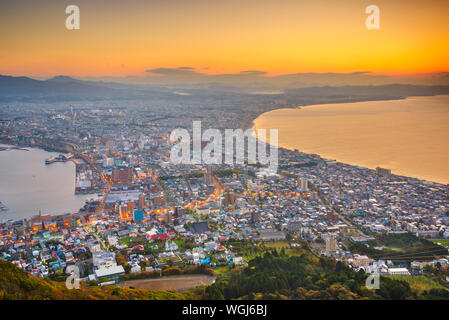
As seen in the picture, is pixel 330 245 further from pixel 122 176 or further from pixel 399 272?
pixel 122 176

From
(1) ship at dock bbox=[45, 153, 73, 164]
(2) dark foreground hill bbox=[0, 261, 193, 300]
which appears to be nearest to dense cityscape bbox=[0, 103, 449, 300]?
(1) ship at dock bbox=[45, 153, 73, 164]

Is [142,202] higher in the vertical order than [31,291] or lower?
lower

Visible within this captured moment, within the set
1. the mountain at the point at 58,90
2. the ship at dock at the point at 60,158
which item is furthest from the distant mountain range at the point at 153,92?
the ship at dock at the point at 60,158

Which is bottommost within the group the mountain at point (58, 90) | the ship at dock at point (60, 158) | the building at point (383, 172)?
the building at point (383, 172)

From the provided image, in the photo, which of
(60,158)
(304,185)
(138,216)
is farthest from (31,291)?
(60,158)

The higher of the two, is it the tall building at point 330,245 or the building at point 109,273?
the tall building at point 330,245

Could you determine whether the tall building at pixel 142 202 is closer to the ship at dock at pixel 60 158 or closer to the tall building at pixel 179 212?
the tall building at pixel 179 212

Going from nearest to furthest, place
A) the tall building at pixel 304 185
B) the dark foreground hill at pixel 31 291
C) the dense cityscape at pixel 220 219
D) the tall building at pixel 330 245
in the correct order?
1. the dark foreground hill at pixel 31 291
2. the dense cityscape at pixel 220 219
3. the tall building at pixel 330 245
4. the tall building at pixel 304 185

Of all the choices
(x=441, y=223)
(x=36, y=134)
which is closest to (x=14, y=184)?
(x=36, y=134)

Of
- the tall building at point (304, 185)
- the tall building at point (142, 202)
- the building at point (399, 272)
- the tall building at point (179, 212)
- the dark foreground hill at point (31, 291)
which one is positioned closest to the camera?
the dark foreground hill at point (31, 291)

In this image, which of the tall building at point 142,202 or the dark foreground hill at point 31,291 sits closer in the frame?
the dark foreground hill at point 31,291

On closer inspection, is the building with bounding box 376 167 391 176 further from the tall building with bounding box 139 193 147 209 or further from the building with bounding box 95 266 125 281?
the building with bounding box 95 266 125 281
